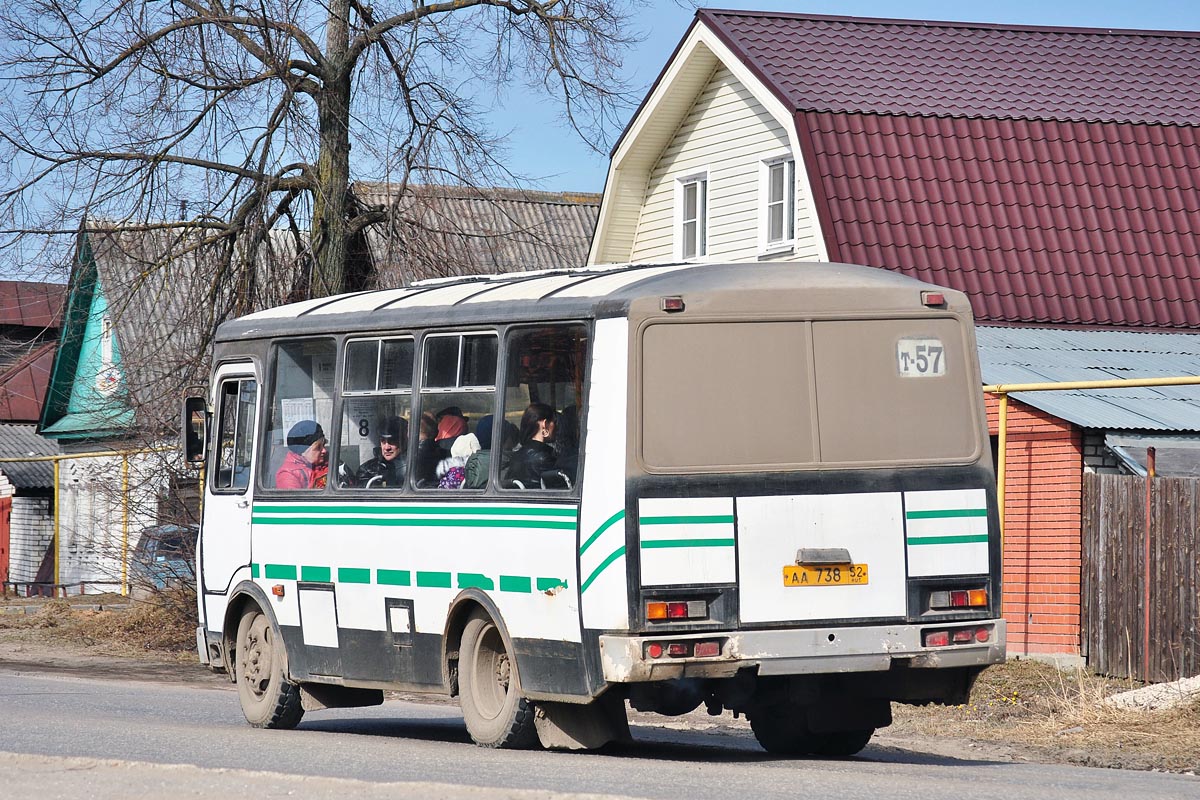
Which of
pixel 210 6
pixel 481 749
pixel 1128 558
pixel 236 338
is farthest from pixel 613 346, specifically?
pixel 210 6

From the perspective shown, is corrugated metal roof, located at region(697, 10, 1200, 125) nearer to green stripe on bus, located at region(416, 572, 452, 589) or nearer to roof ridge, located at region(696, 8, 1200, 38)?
roof ridge, located at region(696, 8, 1200, 38)

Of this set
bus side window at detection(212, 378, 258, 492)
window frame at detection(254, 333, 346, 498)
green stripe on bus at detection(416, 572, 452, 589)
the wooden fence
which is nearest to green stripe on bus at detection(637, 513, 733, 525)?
green stripe on bus at detection(416, 572, 452, 589)

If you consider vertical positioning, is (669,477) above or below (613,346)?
below

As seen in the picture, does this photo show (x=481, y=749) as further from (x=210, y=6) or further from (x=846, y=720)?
(x=210, y=6)

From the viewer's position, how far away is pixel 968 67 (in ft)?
84.9

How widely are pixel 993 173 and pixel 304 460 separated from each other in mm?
12331

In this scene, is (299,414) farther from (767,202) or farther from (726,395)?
(767,202)

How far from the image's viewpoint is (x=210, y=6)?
2169 centimetres

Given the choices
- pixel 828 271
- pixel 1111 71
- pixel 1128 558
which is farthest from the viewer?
pixel 1111 71

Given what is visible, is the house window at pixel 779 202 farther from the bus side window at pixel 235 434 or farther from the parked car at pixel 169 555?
the bus side window at pixel 235 434

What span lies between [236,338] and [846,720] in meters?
5.44

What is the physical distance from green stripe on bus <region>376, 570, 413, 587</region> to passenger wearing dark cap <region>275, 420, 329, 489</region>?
3.15ft

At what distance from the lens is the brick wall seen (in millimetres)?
17641

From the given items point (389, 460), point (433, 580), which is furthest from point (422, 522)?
point (389, 460)
